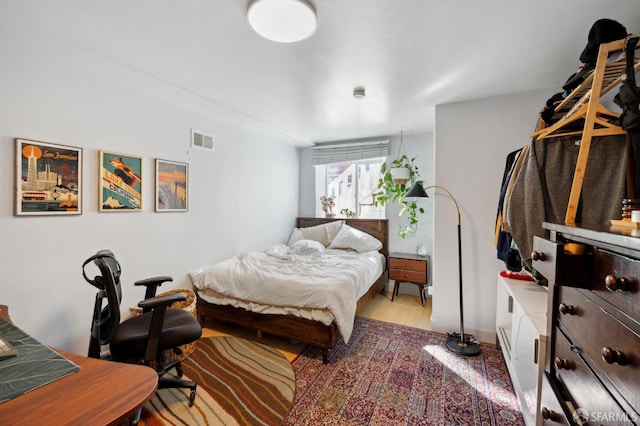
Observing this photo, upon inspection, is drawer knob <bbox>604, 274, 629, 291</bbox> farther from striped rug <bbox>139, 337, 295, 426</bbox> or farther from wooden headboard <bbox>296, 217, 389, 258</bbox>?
wooden headboard <bbox>296, 217, 389, 258</bbox>

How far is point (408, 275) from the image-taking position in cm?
383

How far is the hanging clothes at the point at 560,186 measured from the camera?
48.1 inches

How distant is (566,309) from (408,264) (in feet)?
9.77

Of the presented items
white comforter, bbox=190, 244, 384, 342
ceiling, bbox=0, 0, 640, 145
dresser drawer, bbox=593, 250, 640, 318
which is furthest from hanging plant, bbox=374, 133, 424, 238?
dresser drawer, bbox=593, 250, 640, 318

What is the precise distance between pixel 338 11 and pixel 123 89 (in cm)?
211

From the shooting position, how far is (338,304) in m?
2.43

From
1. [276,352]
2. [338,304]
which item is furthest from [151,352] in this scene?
[338,304]

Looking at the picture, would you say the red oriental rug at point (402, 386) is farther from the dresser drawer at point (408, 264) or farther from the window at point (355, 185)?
the window at point (355, 185)

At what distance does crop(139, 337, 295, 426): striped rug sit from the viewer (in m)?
1.78

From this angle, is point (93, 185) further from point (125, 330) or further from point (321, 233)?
point (321, 233)

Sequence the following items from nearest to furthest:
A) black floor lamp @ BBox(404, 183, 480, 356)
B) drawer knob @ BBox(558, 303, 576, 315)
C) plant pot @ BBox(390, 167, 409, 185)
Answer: drawer knob @ BBox(558, 303, 576, 315) < black floor lamp @ BBox(404, 183, 480, 356) < plant pot @ BBox(390, 167, 409, 185)

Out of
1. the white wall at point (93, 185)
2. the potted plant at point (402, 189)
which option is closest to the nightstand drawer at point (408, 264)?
the potted plant at point (402, 189)

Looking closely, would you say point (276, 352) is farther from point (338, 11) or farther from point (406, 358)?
point (338, 11)

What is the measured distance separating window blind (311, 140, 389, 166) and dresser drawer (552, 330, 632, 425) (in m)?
3.63
